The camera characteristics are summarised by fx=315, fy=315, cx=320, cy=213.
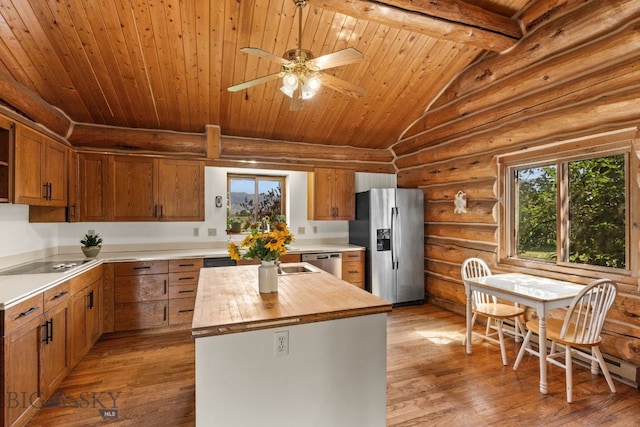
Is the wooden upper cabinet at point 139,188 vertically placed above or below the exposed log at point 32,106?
below

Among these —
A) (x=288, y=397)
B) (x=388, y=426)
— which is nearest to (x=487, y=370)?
(x=388, y=426)

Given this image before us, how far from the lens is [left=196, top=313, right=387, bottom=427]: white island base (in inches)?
62.5

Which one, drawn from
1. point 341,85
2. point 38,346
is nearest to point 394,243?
point 341,85

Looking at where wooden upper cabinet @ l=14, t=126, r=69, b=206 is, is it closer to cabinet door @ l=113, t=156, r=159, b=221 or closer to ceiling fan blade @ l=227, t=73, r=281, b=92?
cabinet door @ l=113, t=156, r=159, b=221

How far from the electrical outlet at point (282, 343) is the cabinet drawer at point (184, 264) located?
101 inches

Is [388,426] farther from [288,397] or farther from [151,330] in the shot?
[151,330]

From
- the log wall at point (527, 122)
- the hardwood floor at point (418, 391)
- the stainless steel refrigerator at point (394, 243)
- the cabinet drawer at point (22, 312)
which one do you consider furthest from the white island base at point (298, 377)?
the stainless steel refrigerator at point (394, 243)

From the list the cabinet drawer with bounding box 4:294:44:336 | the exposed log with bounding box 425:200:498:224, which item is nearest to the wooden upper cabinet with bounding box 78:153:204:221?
the cabinet drawer with bounding box 4:294:44:336

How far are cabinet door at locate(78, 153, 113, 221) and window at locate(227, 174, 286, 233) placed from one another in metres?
1.52

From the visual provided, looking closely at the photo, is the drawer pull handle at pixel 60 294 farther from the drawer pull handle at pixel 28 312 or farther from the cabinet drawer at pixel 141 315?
the cabinet drawer at pixel 141 315

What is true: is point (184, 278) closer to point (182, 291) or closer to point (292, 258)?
point (182, 291)

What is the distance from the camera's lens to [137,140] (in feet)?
13.7

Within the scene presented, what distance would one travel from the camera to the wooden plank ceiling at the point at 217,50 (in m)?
2.81

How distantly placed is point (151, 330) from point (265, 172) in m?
2.64
